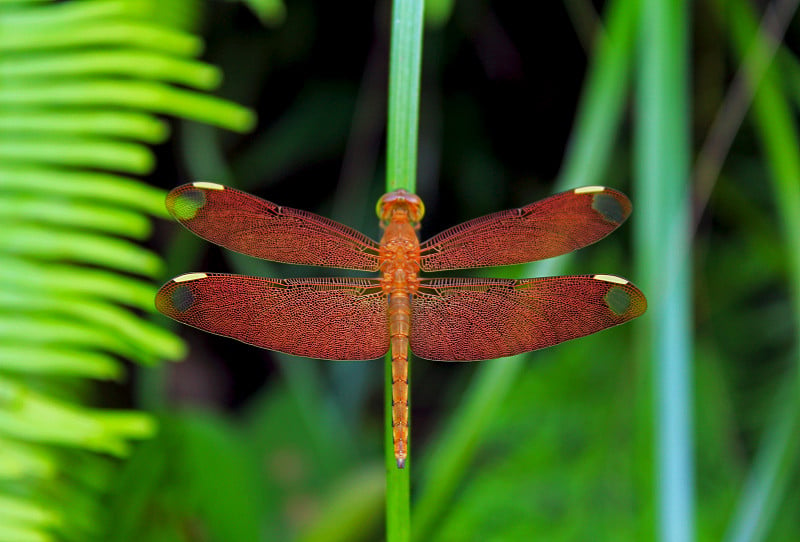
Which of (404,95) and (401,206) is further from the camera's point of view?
(401,206)

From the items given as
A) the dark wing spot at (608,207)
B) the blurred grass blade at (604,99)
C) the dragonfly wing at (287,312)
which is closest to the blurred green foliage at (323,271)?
the blurred grass blade at (604,99)

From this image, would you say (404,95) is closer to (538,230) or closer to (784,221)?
(538,230)

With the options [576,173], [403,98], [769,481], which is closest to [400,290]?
[403,98]

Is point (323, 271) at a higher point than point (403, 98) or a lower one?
higher

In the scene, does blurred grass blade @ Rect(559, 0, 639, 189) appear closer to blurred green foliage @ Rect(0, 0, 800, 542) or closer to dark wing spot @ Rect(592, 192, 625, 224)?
blurred green foliage @ Rect(0, 0, 800, 542)

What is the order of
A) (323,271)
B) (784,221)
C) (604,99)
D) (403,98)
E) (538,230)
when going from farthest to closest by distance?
(323,271)
(784,221)
(604,99)
(538,230)
(403,98)

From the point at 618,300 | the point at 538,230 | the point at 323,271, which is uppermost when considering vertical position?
the point at 323,271

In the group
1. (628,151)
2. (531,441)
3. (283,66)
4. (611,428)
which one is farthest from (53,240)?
(628,151)
